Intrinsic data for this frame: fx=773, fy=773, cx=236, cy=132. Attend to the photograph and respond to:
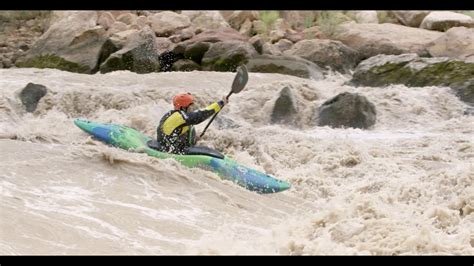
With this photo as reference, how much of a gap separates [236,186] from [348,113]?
12.4ft

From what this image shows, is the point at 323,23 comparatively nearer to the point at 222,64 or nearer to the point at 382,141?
the point at 222,64

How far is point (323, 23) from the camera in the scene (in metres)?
15.4

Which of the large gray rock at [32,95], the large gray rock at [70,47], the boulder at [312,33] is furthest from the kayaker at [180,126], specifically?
the boulder at [312,33]

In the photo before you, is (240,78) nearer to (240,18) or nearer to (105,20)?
(105,20)

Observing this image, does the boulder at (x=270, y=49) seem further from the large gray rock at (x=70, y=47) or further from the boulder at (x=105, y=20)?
the boulder at (x=105, y=20)

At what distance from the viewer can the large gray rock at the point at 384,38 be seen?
13.7 meters

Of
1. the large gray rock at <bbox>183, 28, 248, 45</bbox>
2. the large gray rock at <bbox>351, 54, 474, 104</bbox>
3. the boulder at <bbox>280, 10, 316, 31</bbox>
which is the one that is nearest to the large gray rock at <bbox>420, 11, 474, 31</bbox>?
the boulder at <bbox>280, 10, 316, 31</bbox>

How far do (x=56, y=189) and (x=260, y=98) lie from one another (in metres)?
5.55

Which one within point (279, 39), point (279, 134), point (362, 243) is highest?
point (362, 243)

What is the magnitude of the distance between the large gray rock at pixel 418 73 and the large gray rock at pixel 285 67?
839mm

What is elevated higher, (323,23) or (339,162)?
(339,162)
